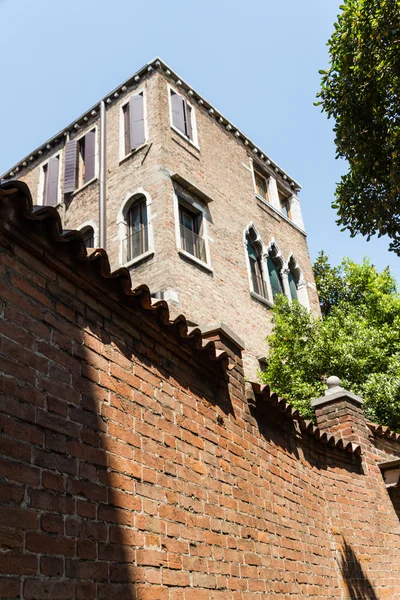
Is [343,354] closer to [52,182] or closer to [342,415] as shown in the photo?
[342,415]

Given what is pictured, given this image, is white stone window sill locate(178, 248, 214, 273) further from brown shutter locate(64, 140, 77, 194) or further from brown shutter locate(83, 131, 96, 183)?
brown shutter locate(64, 140, 77, 194)

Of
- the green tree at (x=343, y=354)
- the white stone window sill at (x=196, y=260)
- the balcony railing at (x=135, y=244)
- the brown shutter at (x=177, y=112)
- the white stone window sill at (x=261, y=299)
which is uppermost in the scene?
the brown shutter at (x=177, y=112)

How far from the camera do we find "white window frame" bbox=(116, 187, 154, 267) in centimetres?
1338

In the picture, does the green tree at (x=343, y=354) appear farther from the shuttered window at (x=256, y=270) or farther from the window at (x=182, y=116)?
the window at (x=182, y=116)

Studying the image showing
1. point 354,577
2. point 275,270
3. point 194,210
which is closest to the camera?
point 354,577

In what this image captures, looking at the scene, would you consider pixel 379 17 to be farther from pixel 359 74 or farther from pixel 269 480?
pixel 269 480

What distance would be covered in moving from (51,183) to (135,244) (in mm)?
4889

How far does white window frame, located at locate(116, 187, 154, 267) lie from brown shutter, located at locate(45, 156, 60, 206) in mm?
3209

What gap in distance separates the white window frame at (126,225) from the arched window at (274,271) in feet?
16.4

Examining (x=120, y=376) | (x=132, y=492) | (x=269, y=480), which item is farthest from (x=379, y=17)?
(x=132, y=492)

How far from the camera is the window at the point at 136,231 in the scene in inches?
547

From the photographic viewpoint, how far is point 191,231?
47.6ft

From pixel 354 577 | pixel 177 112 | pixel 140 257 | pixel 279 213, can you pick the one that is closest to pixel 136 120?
pixel 177 112

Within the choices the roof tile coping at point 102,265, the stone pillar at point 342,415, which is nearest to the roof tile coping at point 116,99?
the stone pillar at point 342,415
